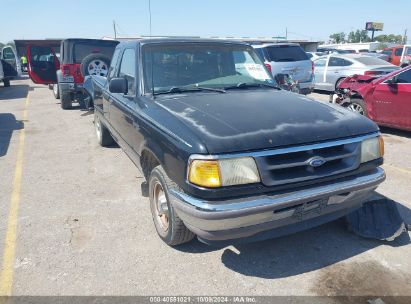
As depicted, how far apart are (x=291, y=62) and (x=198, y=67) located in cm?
770

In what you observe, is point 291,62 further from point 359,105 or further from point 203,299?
point 203,299

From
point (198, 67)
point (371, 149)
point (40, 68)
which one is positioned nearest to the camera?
point (371, 149)

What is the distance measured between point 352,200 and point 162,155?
1.65 meters

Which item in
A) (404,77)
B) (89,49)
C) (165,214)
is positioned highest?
(89,49)

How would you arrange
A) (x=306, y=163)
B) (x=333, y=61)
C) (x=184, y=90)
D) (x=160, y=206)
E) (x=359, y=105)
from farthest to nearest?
(x=333, y=61), (x=359, y=105), (x=184, y=90), (x=160, y=206), (x=306, y=163)

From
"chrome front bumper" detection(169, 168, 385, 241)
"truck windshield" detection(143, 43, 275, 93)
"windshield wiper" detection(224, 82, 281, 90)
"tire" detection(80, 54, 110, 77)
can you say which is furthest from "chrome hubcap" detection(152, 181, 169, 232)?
"tire" detection(80, 54, 110, 77)

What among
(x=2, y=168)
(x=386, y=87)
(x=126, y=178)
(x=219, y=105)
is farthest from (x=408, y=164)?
(x=2, y=168)

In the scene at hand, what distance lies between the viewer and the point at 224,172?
8.29 ft

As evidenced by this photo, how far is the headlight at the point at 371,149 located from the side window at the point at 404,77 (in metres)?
4.43

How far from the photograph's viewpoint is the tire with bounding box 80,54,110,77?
8.72m

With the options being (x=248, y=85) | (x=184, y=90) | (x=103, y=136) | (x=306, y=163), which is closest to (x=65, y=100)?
(x=103, y=136)

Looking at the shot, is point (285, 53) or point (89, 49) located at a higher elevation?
point (89, 49)

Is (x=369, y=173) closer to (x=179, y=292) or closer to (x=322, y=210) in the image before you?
(x=322, y=210)

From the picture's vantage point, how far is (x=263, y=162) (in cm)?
257
